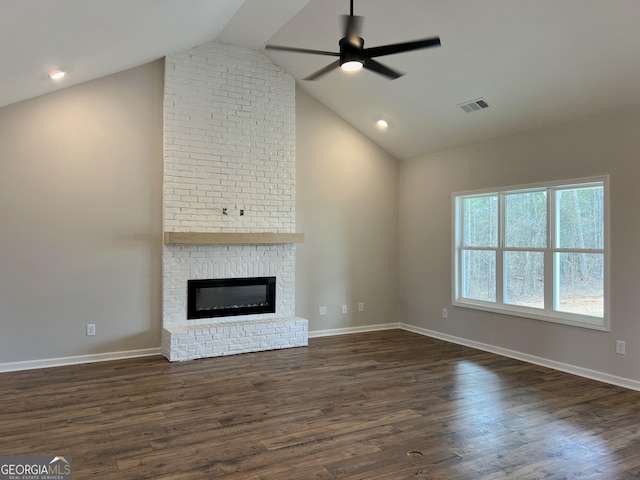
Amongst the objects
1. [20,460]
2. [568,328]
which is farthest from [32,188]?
[568,328]

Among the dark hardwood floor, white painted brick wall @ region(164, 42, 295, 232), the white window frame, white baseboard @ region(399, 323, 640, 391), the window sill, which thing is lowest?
the dark hardwood floor

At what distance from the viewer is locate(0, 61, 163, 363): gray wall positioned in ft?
16.0

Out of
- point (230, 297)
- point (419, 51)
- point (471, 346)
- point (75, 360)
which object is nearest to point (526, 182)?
point (419, 51)

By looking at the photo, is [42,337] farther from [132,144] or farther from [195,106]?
[195,106]

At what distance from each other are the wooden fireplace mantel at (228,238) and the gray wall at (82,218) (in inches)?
13.5

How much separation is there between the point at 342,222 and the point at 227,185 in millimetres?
1832

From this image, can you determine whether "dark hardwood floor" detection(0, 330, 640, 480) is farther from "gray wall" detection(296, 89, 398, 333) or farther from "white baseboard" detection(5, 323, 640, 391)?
"gray wall" detection(296, 89, 398, 333)

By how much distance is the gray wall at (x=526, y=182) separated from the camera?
4430mm

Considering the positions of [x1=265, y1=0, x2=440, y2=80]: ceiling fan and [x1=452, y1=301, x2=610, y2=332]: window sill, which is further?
[x1=452, y1=301, x2=610, y2=332]: window sill

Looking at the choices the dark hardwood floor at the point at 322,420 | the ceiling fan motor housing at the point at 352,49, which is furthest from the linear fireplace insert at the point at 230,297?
the ceiling fan motor housing at the point at 352,49

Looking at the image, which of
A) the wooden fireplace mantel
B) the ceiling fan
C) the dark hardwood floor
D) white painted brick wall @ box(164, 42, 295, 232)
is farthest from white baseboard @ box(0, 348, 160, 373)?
the ceiling fan

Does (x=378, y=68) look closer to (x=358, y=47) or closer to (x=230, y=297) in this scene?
(x=358, y=47)

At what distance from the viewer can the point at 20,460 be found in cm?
289

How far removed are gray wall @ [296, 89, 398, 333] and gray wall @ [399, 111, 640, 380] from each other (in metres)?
0.30
